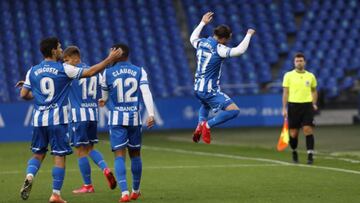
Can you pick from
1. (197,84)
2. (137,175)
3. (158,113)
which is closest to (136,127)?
(137,175)

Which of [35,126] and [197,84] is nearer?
[35,126]

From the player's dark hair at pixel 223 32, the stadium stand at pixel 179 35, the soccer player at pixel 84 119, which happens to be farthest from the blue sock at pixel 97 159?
the stadium stand at pixel 179 35

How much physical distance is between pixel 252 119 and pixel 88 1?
9991 millimetres

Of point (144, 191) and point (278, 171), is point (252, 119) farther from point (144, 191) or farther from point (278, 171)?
point (144, 191)

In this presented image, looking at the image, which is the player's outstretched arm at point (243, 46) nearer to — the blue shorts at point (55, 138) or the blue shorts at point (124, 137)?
the blue shorts at point (124, 137)

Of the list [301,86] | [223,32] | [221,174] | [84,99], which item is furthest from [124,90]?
[301,86]

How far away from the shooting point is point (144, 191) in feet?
41.5

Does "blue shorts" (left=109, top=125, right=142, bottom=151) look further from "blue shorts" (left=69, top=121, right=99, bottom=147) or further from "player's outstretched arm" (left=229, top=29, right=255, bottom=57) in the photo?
"player's outstretched arm" (left=229, top=29, right=255, bottom=57)

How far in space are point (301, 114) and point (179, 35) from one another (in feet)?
60.8

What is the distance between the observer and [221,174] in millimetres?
14891

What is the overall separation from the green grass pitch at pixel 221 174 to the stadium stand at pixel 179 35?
940 centimetres

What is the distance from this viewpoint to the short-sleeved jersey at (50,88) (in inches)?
440

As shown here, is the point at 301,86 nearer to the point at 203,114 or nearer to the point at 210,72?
the point at 203,114

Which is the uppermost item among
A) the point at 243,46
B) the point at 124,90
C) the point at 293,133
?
the point at 243,46
